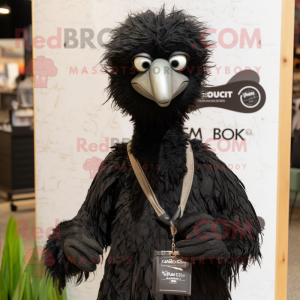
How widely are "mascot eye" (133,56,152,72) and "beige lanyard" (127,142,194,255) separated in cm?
21

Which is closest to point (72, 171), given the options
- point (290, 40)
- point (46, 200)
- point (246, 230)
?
point (46, 200)

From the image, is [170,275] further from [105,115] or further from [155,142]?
[105,115]

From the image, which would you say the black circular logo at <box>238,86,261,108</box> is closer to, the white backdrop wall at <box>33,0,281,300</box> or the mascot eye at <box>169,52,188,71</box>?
the white backdrop wall at <box>33,0,281,300</box>

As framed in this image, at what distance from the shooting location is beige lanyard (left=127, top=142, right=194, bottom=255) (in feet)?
2.62

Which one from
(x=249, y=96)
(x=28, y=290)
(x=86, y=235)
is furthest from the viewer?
(x=28, y=290)

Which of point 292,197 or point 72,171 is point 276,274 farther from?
point 292,197

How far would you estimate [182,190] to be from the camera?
83 centimetres

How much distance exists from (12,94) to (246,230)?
4.39 m

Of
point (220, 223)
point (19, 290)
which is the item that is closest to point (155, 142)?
point (220, 223)

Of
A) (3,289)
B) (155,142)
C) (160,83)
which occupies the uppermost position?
(160,83)

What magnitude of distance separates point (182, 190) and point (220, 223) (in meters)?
0.11

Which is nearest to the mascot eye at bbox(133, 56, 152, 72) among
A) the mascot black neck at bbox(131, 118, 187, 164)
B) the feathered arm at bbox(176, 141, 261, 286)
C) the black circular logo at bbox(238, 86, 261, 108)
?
the mascot black neck at bbox(131, 118, 187, 164)

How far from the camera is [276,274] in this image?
1303 millimetres

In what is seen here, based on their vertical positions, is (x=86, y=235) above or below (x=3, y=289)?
above
